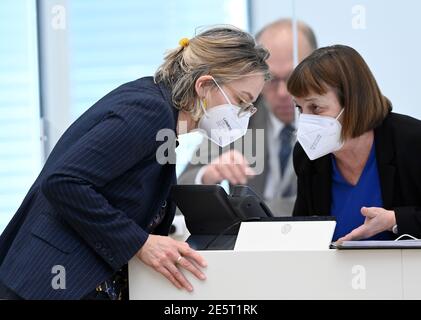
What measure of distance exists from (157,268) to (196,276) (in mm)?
82

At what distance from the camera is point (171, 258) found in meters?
1.77

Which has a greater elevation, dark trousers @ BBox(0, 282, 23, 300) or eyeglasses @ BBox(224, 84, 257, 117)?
eyeglasses @ BBox(224, 84, 257, 117)

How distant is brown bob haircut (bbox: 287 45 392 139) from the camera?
2.20 meters

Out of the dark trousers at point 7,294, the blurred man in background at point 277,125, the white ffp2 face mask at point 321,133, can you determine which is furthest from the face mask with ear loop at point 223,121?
the blurred man in background at point 277,125

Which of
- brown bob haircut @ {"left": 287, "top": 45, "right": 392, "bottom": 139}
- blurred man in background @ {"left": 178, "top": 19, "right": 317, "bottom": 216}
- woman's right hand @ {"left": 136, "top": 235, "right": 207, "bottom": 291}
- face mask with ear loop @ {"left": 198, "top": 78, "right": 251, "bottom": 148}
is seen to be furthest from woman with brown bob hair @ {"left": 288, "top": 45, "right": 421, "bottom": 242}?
blurred man in background @ {"left": 178, "top": 19, "right": 317, "bottom": 216}

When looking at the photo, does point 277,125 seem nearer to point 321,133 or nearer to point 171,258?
point 321,133

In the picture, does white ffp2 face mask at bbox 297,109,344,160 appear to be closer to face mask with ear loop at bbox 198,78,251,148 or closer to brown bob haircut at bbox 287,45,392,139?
brown bob haircut at bbox 287,45,392,139

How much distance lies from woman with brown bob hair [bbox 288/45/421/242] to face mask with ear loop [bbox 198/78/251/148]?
24 centimetres

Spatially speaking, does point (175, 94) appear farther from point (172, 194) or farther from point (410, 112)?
point (410, 112)

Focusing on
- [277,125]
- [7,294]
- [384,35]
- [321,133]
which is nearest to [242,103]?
[321,133]

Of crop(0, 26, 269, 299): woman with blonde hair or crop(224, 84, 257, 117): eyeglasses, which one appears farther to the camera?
crop(224, 84, 257, 117): eyeglasses

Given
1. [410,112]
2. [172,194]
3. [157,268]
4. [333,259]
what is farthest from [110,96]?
[410,112]

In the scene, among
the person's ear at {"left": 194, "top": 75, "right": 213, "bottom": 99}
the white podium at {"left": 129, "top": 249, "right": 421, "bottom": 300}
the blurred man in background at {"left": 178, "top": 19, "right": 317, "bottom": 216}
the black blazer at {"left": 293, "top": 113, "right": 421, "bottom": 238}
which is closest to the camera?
the white podium at {"left": 129, "top": 249, "right": 421, "bottom": 300}

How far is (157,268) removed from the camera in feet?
5.80
